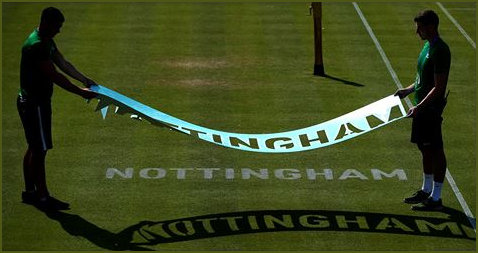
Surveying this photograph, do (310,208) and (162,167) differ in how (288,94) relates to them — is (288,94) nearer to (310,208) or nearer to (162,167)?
(162,167)

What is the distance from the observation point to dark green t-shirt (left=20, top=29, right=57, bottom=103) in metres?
15.1

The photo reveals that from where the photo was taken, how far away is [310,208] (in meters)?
15.7

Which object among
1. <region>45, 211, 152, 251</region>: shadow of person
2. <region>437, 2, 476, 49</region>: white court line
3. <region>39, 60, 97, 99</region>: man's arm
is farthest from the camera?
<region>437, 2, 476, 49</region>: white court line

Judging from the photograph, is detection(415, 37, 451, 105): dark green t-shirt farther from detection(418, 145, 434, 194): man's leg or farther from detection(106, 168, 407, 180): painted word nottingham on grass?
detection(106, 168, 407, 180): painted word nottingham on grass

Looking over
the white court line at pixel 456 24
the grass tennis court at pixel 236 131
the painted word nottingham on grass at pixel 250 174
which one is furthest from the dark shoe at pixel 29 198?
the white court line at pixel 456 24

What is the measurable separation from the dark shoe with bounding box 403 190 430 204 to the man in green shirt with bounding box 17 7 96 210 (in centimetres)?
423

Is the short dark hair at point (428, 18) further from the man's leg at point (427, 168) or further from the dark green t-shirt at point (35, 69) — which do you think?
the dark green t-shirt at point (35, 69)

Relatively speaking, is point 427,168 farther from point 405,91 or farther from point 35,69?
point 35,69

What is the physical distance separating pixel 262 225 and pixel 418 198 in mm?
2256

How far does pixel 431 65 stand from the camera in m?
15.3

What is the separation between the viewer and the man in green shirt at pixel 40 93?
15102mm

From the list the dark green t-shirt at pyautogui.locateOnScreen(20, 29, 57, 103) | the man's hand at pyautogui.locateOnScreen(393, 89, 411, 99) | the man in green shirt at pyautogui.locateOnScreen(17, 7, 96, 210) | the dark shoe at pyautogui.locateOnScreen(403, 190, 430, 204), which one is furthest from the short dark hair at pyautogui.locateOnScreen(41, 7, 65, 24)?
the dark shoe at pyautogui.locateOnScreen(403, 190, 430, 204)

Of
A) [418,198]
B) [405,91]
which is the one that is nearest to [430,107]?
[405,91]

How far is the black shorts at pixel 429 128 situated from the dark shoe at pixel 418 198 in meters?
0.69
